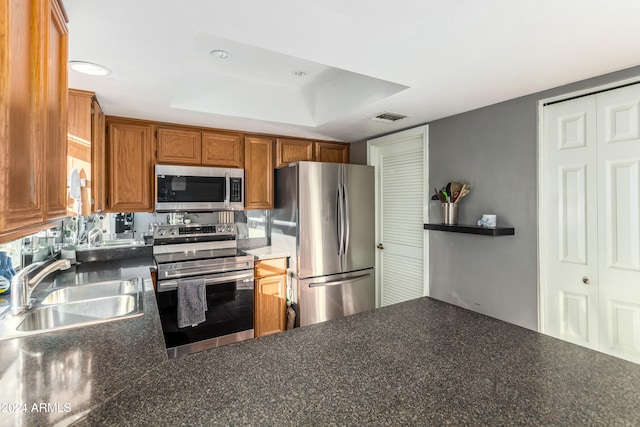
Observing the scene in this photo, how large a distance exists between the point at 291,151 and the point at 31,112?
2761 mm

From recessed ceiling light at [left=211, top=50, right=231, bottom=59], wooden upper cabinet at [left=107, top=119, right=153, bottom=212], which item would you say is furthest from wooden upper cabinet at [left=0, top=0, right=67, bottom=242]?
wooden upper cabinet at [left=107, top=119, right=153, bottom=212]

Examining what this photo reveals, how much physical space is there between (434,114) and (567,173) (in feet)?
3.47

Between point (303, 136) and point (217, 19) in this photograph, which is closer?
point (217, 19)

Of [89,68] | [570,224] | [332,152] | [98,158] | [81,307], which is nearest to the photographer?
[89,68]

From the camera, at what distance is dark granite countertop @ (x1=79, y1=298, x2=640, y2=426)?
2.61ft

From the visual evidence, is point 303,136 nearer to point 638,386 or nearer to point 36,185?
point 36,185

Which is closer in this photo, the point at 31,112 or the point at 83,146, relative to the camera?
the point at 31,112

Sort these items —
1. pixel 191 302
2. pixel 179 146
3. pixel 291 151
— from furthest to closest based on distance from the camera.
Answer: pixel 291 151
pixel 179 146
pixel 191 302

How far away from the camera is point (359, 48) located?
155 centimetres

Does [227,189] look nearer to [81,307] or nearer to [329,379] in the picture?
[81,307]

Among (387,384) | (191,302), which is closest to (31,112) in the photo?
(387,384)

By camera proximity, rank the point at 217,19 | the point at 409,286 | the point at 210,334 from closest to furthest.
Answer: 1. the point at 217,19
2. the point at 210,334
3. the point at 409,286

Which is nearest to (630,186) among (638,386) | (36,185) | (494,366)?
(638,386)

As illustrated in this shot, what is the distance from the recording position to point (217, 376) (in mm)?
984
